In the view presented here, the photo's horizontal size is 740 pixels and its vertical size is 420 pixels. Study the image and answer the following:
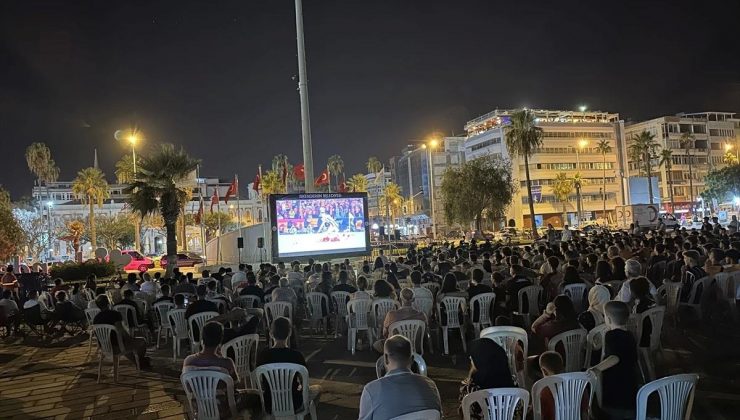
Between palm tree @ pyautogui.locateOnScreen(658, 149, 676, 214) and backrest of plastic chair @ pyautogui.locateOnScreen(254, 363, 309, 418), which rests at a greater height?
palm tree @ pyautogui.locateOnScreen(658, 149, 676, 214)

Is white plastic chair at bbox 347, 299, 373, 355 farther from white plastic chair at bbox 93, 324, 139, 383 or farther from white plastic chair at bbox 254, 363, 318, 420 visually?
white plastic chair at bbox 254, 363, 318, 420

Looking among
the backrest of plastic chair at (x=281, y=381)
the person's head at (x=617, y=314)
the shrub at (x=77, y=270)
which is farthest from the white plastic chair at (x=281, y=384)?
the shrub at (x=77, y=270)

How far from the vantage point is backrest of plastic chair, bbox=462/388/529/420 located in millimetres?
3600

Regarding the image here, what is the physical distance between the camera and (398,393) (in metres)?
3.40

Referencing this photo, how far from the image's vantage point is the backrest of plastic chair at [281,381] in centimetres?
478

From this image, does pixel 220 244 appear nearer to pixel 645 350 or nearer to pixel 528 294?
pixel 528 294

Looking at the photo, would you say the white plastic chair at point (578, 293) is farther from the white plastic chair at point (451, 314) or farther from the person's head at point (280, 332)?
the person's head at point (280, 332)

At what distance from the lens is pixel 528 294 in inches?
364

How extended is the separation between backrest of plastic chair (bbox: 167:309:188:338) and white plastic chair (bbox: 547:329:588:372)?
→ 6305mm

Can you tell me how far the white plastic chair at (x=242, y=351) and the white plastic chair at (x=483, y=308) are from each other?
147 inches

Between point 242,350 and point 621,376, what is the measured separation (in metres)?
4.25

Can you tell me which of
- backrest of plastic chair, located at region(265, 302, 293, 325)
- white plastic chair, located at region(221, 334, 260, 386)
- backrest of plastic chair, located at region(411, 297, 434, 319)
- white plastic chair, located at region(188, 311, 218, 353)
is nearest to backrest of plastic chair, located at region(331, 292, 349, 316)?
backrest of plastic chair, located at region(265, 302, 293, 325)

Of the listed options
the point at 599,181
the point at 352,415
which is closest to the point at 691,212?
the point at 599,181

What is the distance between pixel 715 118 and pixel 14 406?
117 m
